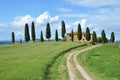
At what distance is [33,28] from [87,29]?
23926 mm

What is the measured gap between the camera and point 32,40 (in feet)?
454

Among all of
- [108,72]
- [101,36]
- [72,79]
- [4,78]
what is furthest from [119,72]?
[101,36]

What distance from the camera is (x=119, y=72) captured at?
3484cm

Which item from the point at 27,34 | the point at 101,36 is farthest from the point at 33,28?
the point at 101,36

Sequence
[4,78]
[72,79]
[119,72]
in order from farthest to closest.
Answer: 1. [119,72]
2. [72,79]
3. [4,78]

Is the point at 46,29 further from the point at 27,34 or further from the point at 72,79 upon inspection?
the point at 72,79

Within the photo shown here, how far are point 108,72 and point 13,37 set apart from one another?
122720 mm

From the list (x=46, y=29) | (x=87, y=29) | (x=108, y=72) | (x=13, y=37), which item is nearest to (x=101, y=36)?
(x=87, y=29)

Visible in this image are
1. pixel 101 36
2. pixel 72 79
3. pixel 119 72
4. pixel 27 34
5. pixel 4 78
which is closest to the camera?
pixel 4 78

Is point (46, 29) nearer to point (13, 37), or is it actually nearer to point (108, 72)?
point (13, 37)

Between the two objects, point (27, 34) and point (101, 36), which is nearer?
point (27, 34)

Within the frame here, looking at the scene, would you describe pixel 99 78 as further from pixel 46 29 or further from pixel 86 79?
pixel 46 29

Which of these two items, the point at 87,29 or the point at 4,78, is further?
the point at 87,29

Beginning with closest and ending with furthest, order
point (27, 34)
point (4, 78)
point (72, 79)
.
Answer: point (4, 78) → point (72, 79) → point (27, 34)
